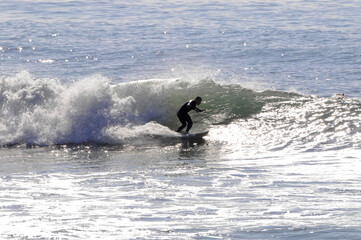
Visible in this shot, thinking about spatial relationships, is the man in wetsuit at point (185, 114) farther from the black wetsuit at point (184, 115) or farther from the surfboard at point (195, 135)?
the surfboard at point (195, 135)

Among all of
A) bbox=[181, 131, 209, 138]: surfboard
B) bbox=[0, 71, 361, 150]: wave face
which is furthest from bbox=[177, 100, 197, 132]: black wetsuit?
bbox=[0, 71, 361, 150]: wave face

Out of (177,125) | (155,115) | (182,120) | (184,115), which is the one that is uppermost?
(184,115)

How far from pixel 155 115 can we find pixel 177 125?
0.96 metres

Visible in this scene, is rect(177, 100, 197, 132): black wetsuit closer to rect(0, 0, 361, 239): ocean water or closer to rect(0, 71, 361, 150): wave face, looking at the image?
rect(0, 71, 361, 150): wave face

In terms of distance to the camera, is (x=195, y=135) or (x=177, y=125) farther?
(x=177, y=125)

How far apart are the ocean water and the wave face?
5 centimetres

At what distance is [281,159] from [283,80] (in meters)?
11.1

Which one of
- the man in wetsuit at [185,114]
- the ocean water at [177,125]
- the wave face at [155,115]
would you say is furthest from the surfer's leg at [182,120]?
the ocean water at [177,125]

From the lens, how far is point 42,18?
40906 millimetres

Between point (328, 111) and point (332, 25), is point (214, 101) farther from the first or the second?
point (332, 25)

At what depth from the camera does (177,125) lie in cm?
1875

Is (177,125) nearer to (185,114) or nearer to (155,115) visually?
(155,115)

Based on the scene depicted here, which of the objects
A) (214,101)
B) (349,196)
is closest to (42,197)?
(349,196)

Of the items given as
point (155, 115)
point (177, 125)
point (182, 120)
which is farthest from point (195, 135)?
point (155, 115)
